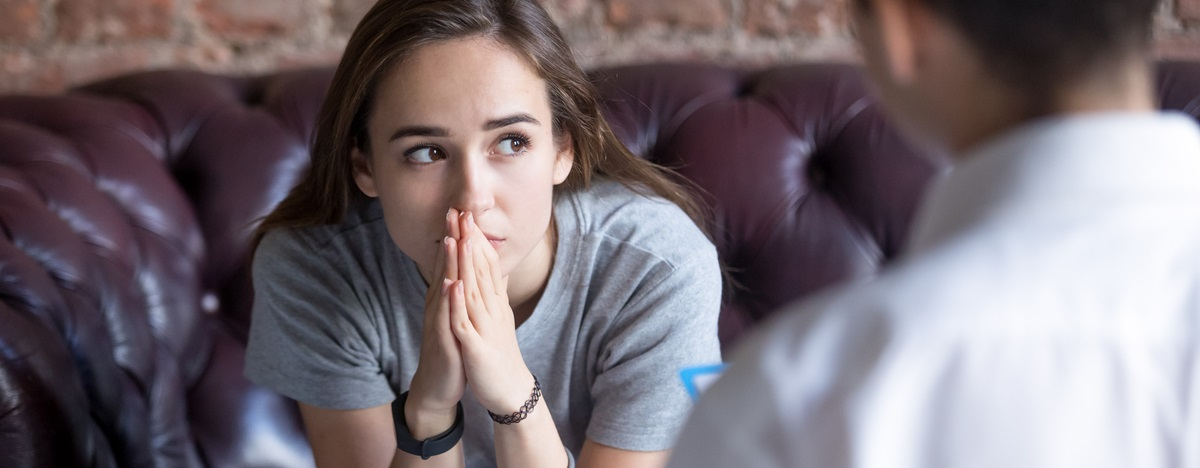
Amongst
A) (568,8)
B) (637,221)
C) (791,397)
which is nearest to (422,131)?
(637,221)

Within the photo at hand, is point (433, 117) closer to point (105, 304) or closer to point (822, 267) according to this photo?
point (105, 304)

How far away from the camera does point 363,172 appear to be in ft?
4.04

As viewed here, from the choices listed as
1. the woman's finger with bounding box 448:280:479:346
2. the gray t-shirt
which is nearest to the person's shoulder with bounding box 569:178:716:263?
the gray t-shirt

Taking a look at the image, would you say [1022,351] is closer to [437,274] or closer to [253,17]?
[437,274]

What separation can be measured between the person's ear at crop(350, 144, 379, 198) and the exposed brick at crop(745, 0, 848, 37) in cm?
89

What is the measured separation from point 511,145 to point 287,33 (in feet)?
3.09

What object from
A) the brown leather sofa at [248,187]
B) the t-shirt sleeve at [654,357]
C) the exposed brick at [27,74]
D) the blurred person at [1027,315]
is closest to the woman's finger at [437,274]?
the t-shirt sleeve at [654,357]

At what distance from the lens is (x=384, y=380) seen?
128cm

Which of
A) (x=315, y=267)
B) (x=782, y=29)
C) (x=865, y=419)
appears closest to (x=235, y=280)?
(x=315, y=267)

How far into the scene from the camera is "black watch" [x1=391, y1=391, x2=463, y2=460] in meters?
1.13

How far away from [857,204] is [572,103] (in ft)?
1.77

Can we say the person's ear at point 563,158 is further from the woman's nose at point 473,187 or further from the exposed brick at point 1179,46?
the exposed brick at point 1179,46

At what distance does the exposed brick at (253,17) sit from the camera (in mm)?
1886

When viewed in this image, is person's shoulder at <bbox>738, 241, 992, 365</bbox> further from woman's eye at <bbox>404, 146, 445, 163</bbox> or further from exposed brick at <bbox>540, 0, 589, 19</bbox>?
exposed brick at <bbox>540, 0, 589, 19</bbox>
